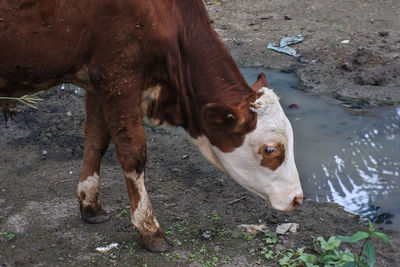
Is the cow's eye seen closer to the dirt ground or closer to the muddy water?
the dirt ground

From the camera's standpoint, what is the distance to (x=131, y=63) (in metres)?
2.96

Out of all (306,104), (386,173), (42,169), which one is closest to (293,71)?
(306,104)

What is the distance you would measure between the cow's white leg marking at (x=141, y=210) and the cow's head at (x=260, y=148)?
0.47 m

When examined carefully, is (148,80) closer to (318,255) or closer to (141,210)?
(141,210)

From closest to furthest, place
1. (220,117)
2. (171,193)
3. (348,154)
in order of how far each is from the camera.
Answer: (220,117)
(171,193)
(348,154)

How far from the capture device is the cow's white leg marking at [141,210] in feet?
11.0

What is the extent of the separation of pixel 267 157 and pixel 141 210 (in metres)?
0.91

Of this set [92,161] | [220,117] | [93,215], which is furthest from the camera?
[93,215]

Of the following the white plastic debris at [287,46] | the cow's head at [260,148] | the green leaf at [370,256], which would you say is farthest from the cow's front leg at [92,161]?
the white plastic debris at [287,46]

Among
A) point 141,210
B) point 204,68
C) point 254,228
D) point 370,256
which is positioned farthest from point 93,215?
point 370,256

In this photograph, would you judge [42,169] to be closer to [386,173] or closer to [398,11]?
[386,173]

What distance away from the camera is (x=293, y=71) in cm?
625

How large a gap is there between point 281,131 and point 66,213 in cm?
184

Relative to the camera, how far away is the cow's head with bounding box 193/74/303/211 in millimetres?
3162
